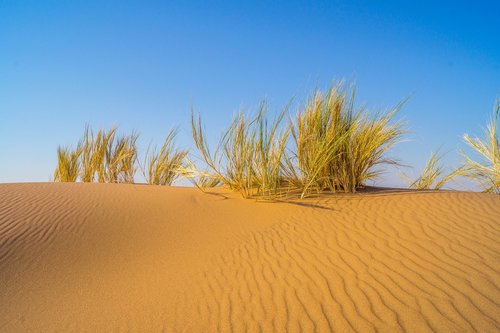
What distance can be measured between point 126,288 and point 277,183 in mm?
3099

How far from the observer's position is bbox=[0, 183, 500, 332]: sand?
2848 millimetres

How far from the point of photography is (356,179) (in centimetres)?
609

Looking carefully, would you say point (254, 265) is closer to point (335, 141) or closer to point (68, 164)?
point (335, 141)

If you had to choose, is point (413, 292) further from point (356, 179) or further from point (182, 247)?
point (356, 179)

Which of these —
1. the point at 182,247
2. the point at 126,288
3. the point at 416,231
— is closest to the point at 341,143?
the point at 416,231

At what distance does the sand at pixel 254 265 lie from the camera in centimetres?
285

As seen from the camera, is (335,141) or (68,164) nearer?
(335,141)

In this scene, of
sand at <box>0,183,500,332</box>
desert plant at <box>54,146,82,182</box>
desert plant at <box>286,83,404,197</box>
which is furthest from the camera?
desert plant at <box>54,146,82,182</box>

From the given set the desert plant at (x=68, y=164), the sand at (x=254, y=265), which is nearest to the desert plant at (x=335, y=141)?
the sand at (x=254, y=265)

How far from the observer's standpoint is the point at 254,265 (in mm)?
3711

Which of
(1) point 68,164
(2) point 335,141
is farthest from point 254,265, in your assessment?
(1) point 68,164

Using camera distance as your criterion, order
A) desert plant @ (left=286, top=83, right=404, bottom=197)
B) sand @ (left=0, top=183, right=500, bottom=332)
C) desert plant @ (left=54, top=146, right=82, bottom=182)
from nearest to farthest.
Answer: sand @ (left=0, top=183, right=500, bottom=332) < desert plant @ (left=286, top=83, right=404, bottom=197) < desert plant @ (left=54, top=146, right=82, bottom=182)

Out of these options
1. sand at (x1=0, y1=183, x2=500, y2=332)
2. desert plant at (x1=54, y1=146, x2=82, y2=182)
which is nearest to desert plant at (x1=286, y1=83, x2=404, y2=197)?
sand at (x1=0, y1=183, x2=500, y2=332)

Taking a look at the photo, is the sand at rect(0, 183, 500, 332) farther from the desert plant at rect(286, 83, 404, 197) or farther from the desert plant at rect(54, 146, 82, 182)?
the desert plant at rect(54, 146, 82, 182)
